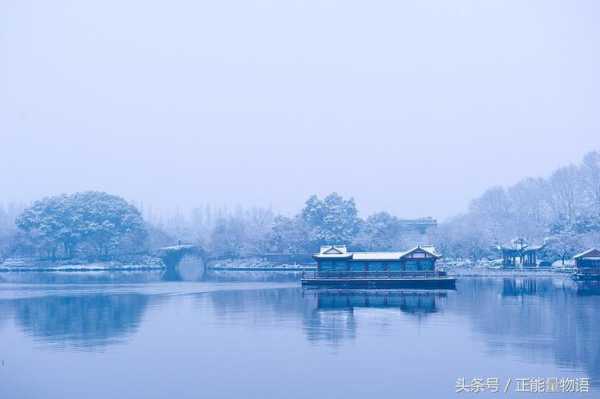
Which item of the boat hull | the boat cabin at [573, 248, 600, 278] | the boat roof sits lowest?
the boat hull

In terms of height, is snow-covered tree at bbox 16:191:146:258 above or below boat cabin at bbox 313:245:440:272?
above

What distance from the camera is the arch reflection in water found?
33.1 meters

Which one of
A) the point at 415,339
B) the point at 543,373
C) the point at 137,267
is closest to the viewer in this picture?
the point at 543,373

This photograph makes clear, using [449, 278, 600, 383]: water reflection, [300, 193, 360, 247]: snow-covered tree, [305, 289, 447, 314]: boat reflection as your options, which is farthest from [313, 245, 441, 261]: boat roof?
[300, 193, 360, 247]: snow-covered tree

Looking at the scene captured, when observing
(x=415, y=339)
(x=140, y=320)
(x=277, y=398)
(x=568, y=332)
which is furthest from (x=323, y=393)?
(x=140, y=320)

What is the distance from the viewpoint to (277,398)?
21672 mm

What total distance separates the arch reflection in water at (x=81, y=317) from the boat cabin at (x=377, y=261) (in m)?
17.7

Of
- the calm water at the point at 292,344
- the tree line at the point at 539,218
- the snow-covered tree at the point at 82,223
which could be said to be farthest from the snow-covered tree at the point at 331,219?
the calm water at the point at 292,344

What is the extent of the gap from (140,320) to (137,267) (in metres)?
64.6

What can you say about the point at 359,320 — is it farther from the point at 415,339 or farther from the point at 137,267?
the point at 137,267

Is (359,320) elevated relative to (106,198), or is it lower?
lower

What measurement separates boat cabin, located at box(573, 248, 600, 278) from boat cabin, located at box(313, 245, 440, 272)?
13603mm

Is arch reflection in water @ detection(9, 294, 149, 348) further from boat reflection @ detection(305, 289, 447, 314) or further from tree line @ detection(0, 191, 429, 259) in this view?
tree line @ detection(0, 191, 429, 259)

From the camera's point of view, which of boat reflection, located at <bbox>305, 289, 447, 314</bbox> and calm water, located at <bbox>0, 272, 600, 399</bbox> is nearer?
calm water, located at <bbox>0, 272, 600, 399</bbox>
